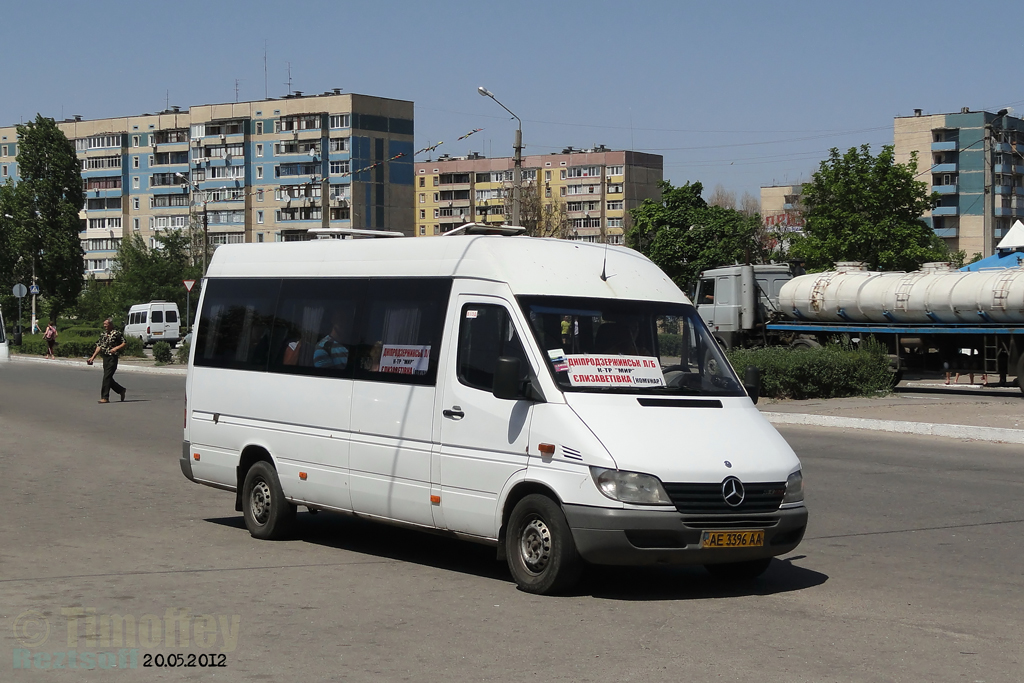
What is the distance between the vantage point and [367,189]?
389 ft

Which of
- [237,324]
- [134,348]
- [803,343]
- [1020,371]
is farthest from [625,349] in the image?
[134,348]

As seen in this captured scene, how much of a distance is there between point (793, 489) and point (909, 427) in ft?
40.5

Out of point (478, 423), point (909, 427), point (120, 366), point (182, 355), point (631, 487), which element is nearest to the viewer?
point (631, 487)

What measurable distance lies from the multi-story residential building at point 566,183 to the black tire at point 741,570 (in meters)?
139

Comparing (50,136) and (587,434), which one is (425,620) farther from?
(50,136)

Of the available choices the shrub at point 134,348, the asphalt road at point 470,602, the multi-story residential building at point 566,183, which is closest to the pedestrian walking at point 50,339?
the shrub at point 134,348

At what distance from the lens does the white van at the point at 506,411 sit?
7344mm

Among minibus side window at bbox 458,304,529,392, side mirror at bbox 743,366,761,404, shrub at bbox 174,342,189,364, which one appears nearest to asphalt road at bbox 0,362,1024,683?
side mirror at bbox 743,366,761,404

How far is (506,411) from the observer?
787cm

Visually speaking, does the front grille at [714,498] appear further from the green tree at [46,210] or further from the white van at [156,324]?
the green tree at [46,210]

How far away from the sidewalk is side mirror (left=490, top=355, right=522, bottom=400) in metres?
12.2

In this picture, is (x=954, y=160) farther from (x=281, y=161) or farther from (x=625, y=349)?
(x=625, y=349)

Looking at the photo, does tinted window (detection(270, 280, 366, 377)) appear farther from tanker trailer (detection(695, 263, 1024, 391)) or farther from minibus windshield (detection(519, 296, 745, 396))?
tanker trailer (detection(695, 263, 1024, 391))
